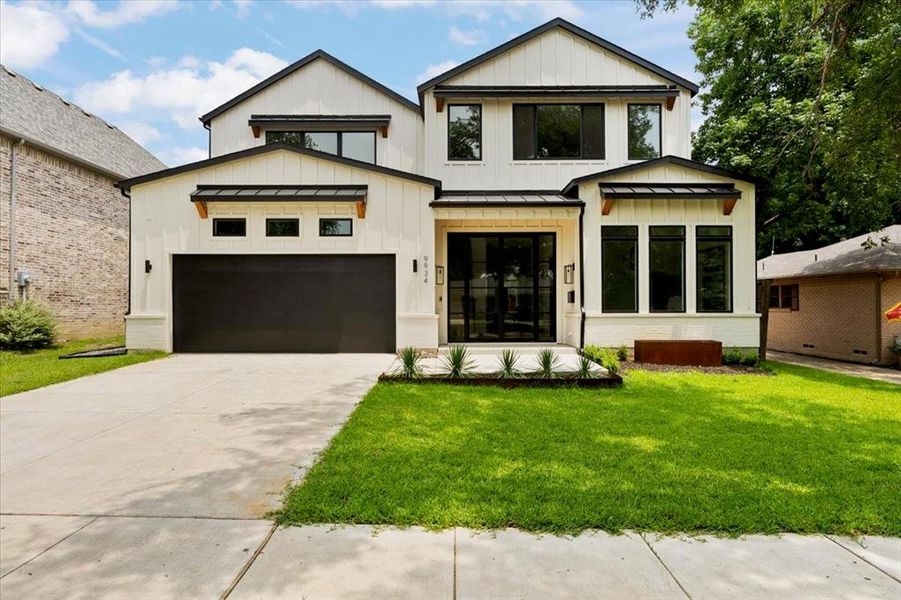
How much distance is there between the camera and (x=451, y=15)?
12.1m

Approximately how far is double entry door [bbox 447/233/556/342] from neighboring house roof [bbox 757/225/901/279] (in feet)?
32.2

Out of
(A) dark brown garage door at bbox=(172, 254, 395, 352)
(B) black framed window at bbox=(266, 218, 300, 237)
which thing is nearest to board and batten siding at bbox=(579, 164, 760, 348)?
(A) dark brown garage door at bbox=(172, 254, 395, 352)

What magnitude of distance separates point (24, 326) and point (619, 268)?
51.8 ft

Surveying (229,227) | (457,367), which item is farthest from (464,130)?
(457,367)

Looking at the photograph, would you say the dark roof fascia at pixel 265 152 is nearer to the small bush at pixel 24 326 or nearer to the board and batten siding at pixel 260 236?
the board and batten siding at pixel 260 236

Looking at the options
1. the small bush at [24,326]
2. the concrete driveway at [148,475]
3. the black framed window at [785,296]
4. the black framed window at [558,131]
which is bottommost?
the concrete driveway at [148,475]

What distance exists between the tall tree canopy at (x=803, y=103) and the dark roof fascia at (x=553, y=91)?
219 cm

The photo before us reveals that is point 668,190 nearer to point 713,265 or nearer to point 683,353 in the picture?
point 713,265

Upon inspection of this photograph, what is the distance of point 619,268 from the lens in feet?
37.9

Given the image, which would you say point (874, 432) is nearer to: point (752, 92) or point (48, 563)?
point (48, 563)

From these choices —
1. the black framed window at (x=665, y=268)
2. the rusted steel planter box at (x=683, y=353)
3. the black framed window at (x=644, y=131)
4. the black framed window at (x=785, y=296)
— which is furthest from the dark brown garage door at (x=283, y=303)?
the black framed window at (x=785, y=296)

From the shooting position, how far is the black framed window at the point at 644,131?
1343 centimetres

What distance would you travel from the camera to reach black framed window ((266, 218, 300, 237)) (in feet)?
37.4

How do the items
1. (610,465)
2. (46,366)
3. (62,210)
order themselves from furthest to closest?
1. (62,210)
2. (46,366)
3. (610,465)
